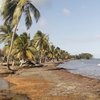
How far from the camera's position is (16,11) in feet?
118

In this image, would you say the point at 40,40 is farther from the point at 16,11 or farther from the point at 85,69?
the point at 16,11

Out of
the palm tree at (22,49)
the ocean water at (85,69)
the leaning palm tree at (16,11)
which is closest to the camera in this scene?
the leaning palm tree at (16,11)

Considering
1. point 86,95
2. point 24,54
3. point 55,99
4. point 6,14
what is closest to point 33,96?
point 55,99

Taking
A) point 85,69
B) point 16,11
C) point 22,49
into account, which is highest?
point 16,11

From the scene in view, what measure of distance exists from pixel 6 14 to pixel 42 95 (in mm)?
23429

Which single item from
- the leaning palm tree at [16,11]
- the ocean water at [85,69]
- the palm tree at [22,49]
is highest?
the leaning palm tree at [16,11]

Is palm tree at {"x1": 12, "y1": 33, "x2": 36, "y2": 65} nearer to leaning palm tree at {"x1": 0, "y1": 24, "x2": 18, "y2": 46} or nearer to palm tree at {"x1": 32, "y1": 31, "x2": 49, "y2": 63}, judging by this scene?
leaning palm tree at {"x1": 0, "y1": 24, "x2": 18, "y2": 46}

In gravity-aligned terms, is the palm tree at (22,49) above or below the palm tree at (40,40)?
below

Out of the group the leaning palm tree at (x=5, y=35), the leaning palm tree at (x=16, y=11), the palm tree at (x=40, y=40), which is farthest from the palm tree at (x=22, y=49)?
the palm tree at (x=40, y=40)

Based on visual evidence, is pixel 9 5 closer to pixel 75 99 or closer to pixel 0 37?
pixel 0 37

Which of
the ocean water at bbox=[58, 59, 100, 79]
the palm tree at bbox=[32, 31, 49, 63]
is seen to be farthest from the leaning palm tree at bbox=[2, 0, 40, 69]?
the palm tree at bbox=[32, 31, 49, 63]

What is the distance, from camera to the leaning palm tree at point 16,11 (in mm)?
35594

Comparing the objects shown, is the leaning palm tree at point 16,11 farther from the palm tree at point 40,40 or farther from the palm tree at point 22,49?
the palm tree at point 40,40

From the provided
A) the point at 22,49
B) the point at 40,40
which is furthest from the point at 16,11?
the point at 40,40
